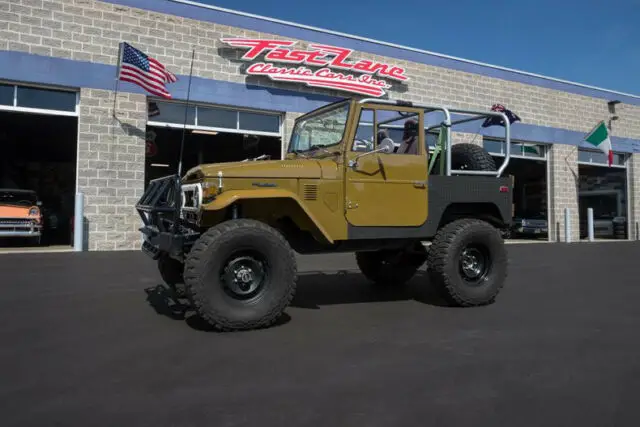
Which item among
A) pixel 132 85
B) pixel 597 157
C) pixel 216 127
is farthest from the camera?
pixel 597 157

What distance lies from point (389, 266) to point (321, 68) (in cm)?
942

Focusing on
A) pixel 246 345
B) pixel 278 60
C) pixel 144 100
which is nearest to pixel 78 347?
pixel 246 345

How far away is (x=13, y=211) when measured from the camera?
42.4 ft

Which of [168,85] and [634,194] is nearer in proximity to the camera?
[168,85]

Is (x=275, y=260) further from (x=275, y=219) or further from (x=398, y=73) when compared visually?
(x=398, y=73)

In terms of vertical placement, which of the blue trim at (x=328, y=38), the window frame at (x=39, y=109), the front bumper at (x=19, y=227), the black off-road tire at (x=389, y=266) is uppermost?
the blue trim at (x=328, y=38)

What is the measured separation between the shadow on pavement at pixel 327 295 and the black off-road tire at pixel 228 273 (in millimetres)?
240

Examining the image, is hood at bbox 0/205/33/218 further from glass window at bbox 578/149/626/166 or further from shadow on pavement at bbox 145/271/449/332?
glass window at bbox 578/149/626/166

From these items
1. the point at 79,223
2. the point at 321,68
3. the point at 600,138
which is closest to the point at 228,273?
the point at 79,223

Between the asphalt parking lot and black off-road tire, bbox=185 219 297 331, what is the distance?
0.17m

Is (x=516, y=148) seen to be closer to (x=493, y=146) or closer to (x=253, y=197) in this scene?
(x=493, y=146)

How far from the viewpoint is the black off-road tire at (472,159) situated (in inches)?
249

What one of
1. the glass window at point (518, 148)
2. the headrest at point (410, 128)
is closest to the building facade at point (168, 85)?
the glass window at point (518, 148)

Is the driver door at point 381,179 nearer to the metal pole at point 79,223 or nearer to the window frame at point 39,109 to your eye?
the metal pole at point 79,223
